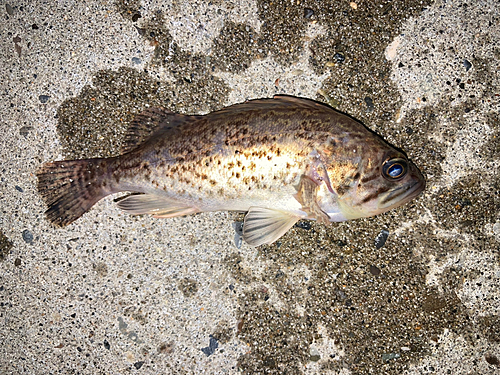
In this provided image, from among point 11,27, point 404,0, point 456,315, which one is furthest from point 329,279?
point 11,27

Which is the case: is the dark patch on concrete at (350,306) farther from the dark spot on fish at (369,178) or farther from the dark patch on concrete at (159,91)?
the dark patch on concrete at (159,91)

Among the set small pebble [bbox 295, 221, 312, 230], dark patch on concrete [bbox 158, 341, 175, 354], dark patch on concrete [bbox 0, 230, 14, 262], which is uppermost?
dark patch on concrete [bbox 0, 230, 14, 262]

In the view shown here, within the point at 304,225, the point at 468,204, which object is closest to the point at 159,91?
the point at 304,225

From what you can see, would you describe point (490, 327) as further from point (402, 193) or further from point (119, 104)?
point (119, 104)

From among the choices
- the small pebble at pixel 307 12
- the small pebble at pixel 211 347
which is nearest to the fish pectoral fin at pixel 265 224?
the small pebble at pixel 211 347

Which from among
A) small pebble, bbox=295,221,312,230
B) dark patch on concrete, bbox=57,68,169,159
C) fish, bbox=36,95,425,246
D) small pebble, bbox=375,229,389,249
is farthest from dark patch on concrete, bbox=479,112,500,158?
dark patch on concrete, bbox=57,68,169,159

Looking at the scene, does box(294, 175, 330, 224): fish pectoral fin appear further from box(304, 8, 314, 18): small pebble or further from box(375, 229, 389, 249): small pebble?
box(304, 8, 314, 18): small pebble
